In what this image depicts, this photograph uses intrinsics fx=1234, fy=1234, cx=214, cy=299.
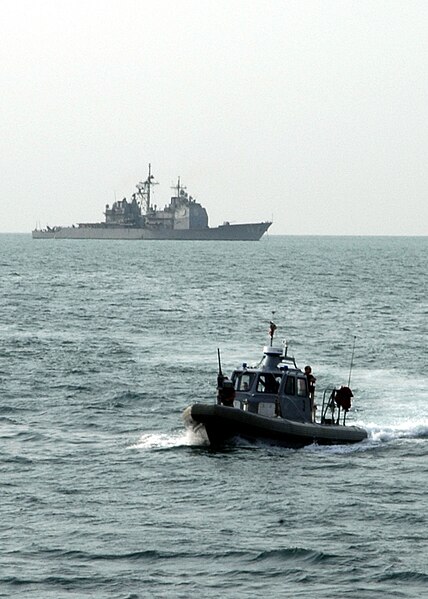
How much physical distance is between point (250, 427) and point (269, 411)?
1263 millimetres

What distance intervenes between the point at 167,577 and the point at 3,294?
235 feet

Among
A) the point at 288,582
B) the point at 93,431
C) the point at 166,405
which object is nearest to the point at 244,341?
the point at 166,405

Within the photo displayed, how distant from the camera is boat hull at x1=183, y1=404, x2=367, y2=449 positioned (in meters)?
29.0

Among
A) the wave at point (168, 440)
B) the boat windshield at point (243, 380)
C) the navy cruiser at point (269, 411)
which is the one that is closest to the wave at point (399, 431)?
the navy cruiser at point (269, 411)

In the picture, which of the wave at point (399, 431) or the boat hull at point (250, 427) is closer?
the boat hull at point (250, 427)

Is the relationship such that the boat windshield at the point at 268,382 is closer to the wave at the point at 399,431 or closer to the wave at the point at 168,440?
the wave at the point at 168,440

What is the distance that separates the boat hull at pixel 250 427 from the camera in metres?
29.0

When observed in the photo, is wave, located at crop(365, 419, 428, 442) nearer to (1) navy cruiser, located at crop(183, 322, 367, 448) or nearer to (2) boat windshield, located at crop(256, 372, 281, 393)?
(1) navy cruiser, located at crop(183, 322, 367, 448)

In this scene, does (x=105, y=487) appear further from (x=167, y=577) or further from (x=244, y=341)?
(x=244, y=341)

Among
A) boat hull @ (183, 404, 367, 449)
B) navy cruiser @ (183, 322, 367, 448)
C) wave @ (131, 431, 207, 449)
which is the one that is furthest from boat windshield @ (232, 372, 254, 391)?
wave @ (131, 431, 207, 449)

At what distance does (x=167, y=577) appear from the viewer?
19828 millimetres

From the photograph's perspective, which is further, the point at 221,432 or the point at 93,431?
the point at 93,431

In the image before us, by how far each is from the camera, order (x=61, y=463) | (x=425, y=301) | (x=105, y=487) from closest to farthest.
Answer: (x=105, y=487)
(x=61, y=463)
(x=425, y=301)

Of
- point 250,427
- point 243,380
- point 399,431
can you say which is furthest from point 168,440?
point 399,431
